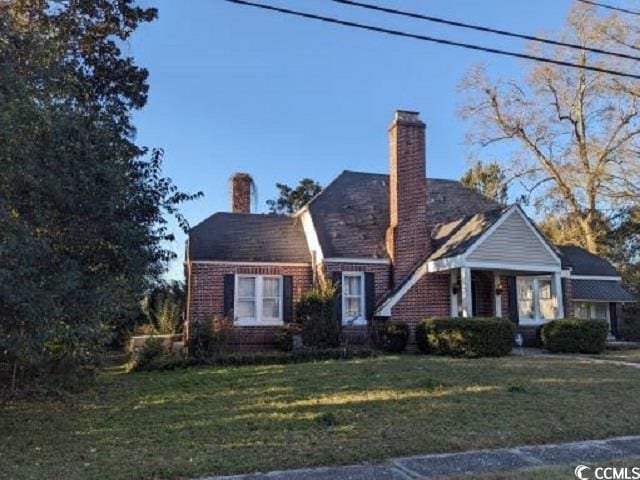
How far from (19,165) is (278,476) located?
4.62 metres

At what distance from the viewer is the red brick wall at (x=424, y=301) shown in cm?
1795

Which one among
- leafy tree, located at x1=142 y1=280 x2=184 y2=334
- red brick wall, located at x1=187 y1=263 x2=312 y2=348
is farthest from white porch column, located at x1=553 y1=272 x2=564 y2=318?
leafy tree, located at x1=142 y1=280 x2=184 y2=334

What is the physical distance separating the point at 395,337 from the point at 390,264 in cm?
253

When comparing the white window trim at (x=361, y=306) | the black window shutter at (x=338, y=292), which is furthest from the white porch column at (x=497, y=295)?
the black window shutter at (x=338, y=292)

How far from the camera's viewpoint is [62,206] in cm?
767

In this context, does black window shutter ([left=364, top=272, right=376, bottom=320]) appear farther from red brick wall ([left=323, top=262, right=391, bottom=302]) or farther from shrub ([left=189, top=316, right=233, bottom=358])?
shrub ([left=189, top=316, right=233, bottom=358])

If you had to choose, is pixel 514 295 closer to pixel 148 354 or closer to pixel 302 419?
pixel 148 354

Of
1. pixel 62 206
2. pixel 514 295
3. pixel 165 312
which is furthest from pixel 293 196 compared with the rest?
pixel 62 206

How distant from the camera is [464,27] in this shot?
844 cm

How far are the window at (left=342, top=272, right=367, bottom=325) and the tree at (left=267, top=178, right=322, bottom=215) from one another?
22.3m

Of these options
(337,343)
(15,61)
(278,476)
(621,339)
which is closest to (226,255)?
(337,343)

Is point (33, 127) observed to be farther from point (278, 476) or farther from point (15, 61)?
point (278, 476)

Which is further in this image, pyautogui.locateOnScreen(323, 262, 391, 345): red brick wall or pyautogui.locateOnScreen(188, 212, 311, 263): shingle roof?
pyautogui.locateOnScreen(188, 212, 311, 263): shingle roof

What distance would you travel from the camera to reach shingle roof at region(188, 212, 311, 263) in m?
18.6
